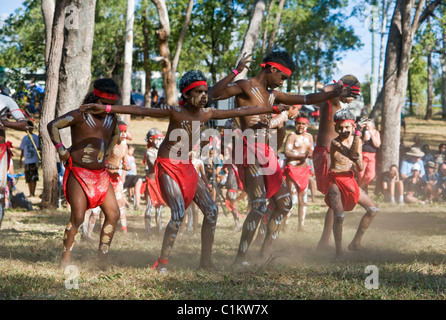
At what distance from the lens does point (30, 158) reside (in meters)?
14.2

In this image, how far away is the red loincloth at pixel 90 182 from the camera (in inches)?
240

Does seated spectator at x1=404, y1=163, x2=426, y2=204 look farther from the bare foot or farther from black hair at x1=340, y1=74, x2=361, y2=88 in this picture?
black hair at x1=340, y1=74, x2=361, y2=88

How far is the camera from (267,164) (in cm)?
670

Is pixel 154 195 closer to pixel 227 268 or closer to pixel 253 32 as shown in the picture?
pixel 227 268

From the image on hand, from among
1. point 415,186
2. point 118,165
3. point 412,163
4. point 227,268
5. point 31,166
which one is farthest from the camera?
point 412,163

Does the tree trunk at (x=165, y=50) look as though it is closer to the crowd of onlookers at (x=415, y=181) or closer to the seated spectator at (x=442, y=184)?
the crowd of onlookers at (x=415, y=181)

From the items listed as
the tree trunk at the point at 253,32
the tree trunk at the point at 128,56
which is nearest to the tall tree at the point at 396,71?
the tree trunk at the point at 253,32

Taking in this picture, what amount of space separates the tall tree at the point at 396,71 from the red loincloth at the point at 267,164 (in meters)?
9.11

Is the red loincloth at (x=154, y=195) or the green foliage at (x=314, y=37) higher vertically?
the green foliage at (x=314, y=37)

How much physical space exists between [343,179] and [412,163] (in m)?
8.25

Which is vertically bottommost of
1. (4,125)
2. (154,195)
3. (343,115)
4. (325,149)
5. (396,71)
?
(154,195)

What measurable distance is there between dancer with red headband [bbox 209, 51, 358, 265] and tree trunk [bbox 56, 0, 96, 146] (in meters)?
5.31

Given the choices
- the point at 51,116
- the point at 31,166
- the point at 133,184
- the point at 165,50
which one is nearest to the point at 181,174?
the point at 51,116

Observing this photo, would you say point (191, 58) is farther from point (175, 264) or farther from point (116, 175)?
point (175, 264)
